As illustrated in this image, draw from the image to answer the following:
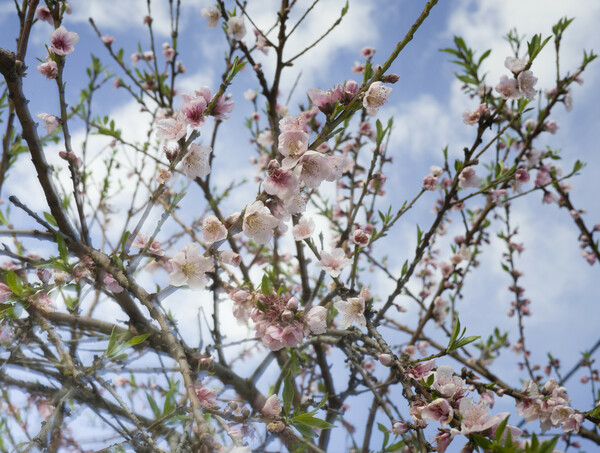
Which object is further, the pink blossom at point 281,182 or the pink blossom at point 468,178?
the pink blossom at point 468,178

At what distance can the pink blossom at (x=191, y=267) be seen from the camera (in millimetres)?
1518

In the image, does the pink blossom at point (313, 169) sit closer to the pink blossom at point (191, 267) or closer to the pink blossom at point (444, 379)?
the pink blossom at point (191, 267)

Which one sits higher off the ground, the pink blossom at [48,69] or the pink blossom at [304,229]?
the pink blossom at [48,69]

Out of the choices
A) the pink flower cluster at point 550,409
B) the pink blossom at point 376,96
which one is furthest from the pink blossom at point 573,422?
the pink blossom at point 376,96

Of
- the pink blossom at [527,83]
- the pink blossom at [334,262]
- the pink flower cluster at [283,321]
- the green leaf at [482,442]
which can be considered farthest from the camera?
the pink blossom at [527,83]

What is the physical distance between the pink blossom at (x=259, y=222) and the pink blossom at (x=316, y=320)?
281 mm

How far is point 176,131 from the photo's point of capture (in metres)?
1.49

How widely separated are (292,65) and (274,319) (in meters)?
1.70

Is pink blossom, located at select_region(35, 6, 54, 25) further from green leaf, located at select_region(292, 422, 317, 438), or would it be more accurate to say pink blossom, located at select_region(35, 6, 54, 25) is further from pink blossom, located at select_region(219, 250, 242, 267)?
green leaf, located at select_region(292, 422, 317, 438)

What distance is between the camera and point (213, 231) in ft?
4.84

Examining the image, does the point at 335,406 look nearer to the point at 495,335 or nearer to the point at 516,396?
the point at 516,396

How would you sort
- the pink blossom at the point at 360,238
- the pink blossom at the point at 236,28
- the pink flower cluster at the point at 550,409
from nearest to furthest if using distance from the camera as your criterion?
the pink flower cluster at the point at 550,409 < the pink blossom at the point at 360,238 < the pink blossom at the point at 236,28

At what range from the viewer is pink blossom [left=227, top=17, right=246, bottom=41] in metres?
2.66

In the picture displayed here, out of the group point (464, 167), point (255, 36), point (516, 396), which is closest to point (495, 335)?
point (464, 167)
